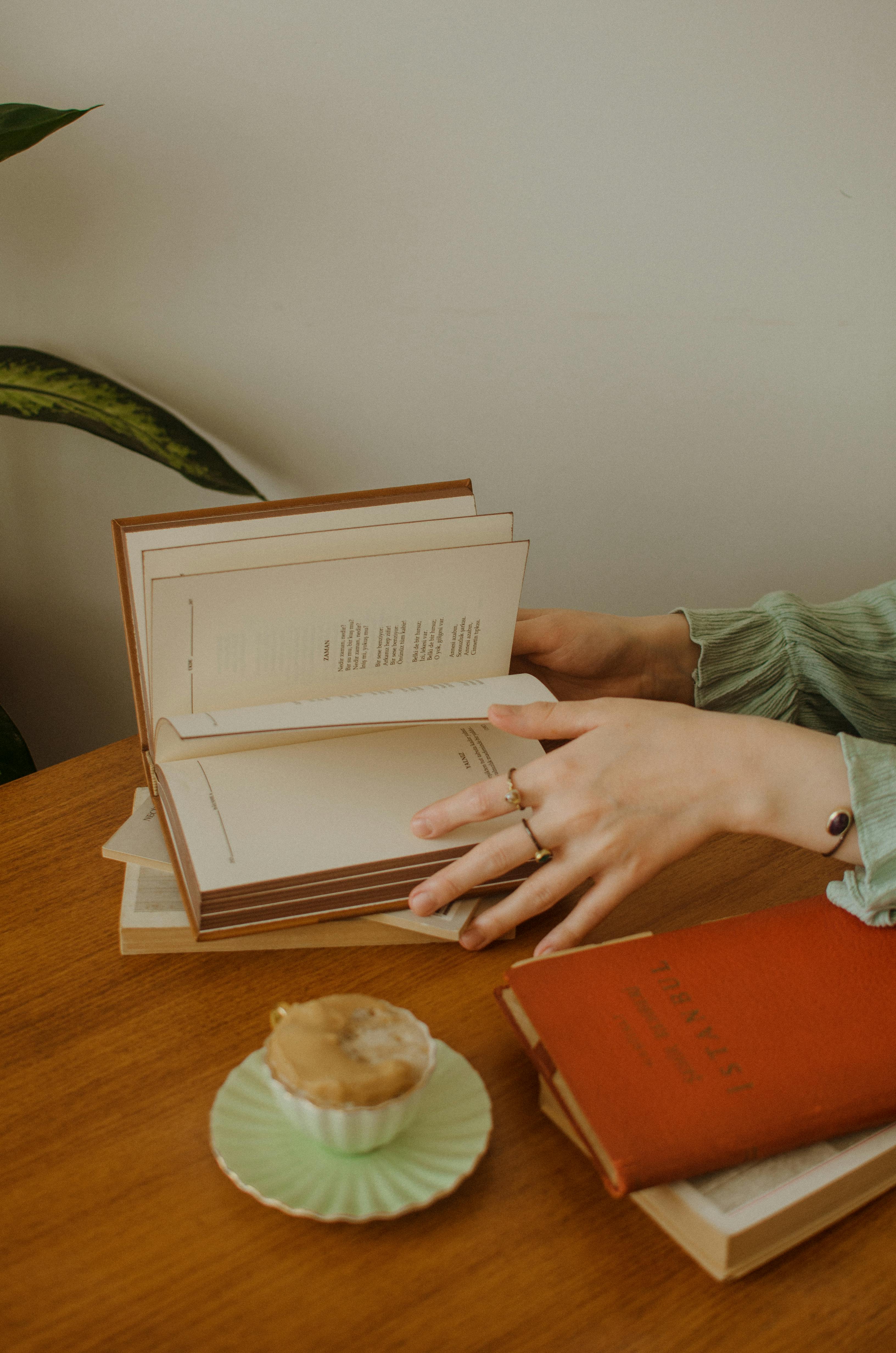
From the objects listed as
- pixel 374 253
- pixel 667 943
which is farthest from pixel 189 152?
pixel 667 943

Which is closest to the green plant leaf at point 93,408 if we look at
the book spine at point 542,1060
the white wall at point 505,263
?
the white wall at point 505,263

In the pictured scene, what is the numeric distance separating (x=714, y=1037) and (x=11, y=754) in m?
1.10

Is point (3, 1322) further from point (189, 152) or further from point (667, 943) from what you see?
point (189, 152)

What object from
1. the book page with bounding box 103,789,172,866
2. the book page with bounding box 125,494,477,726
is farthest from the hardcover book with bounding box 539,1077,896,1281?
the book page with bounding box 125,494,477,726

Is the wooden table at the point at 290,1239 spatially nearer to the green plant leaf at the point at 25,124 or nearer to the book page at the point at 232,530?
the book page at the point at 232,530

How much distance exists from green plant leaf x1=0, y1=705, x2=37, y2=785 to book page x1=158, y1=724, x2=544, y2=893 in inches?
28.8

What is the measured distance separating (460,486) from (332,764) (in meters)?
0.24

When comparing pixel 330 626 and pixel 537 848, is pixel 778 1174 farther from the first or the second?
pixel 330 626

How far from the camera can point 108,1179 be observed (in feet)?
1.53

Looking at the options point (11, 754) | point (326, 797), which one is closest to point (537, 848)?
point (326, 797)

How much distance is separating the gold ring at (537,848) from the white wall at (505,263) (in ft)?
3.20

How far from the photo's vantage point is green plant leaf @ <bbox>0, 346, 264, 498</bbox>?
1314mm

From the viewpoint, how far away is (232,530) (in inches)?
27.4

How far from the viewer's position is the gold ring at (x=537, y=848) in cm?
65
